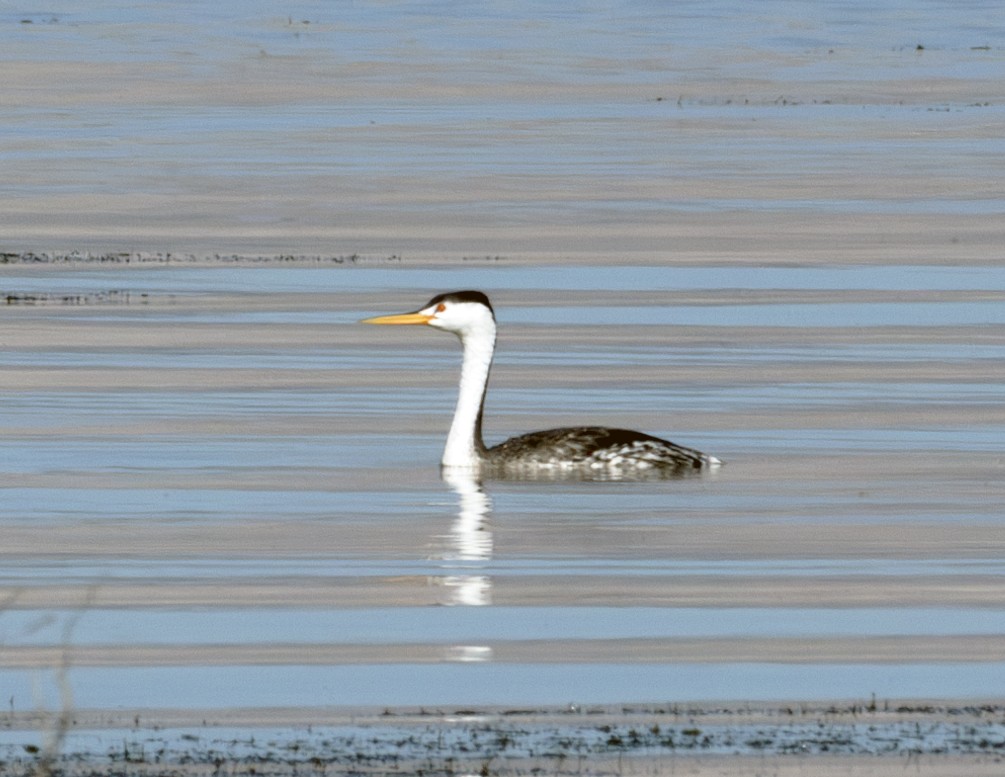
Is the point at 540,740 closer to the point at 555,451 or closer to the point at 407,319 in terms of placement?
the point at 555,451

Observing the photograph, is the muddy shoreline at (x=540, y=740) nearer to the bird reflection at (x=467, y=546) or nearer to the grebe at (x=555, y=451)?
the bird reflection at (x=467, y=546)

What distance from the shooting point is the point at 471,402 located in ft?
64.3

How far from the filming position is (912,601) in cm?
1425

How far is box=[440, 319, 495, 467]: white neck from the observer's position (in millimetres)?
19188

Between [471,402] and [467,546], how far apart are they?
3.65m

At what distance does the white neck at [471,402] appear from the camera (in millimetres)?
19188

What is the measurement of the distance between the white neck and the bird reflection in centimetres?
14

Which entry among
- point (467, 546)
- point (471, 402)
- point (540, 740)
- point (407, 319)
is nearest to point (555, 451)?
point (471, 402)

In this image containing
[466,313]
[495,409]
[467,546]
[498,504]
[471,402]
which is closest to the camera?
[467,546]

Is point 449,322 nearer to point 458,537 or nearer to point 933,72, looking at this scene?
point 458,537

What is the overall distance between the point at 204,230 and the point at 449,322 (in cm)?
1585

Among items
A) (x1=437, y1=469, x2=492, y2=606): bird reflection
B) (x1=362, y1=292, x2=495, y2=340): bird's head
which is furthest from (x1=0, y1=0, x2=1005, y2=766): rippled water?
(x1=362, y1=292, x2=495, y2=340): bird's head

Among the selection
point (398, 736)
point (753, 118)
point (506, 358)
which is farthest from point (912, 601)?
point (753, 118)

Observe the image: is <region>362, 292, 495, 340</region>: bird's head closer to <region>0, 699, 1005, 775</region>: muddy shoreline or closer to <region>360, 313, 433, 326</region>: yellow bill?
<region>360, 313, 433, 326</region>: yellow bill
